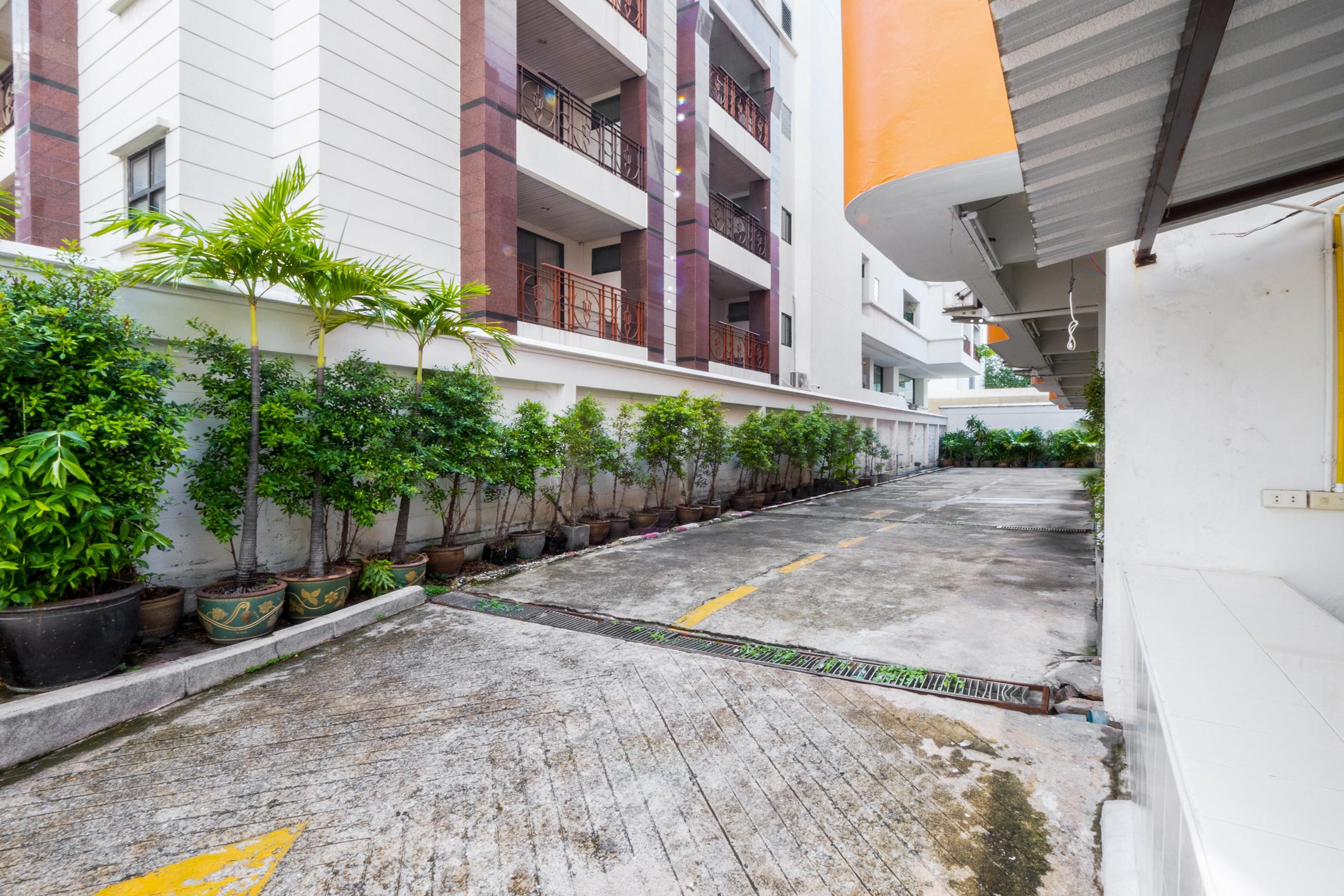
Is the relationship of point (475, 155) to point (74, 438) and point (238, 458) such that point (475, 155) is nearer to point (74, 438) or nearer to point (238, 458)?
point (238, 458)

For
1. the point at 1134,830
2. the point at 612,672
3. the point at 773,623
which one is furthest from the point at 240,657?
the point at 1134,830

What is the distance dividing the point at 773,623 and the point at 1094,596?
2928 mm

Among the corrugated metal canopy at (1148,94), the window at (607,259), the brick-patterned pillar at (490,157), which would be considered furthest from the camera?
the window at (607,259)

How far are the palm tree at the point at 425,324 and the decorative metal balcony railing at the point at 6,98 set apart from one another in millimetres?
9091

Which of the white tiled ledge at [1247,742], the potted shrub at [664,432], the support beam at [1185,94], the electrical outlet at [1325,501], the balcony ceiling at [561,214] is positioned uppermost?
the balcony ceiling at [561,214]

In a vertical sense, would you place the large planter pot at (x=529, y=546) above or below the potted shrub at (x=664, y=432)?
below

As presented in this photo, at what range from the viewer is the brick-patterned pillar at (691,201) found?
11.7 meters

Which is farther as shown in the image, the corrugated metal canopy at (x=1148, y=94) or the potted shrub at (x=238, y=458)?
the potted shrub at (x=238, y=458)

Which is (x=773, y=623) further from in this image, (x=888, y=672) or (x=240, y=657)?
(x=240, y=657)

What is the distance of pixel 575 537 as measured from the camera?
7547 mm

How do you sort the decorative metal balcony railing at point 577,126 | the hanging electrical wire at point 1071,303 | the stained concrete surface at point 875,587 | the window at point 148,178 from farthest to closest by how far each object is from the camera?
the decorative metal balcony railing at point 577,126, the window at point 148,178, the stained concrete surface at point 875,587, the hanging electrical wire at point 1071,303

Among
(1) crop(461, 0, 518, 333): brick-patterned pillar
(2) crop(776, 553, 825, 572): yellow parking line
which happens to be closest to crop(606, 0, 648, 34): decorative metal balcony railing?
(1) crop(461, 0, 518, 333): brick-patterned pillar

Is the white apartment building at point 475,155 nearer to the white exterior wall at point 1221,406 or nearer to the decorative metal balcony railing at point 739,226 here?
the decorative metal balcony railing at point 739,226

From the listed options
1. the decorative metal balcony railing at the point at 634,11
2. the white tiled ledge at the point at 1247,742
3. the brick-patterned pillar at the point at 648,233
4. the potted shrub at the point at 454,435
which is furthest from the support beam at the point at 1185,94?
the decorative metal balcony railing at the point at 634,11
